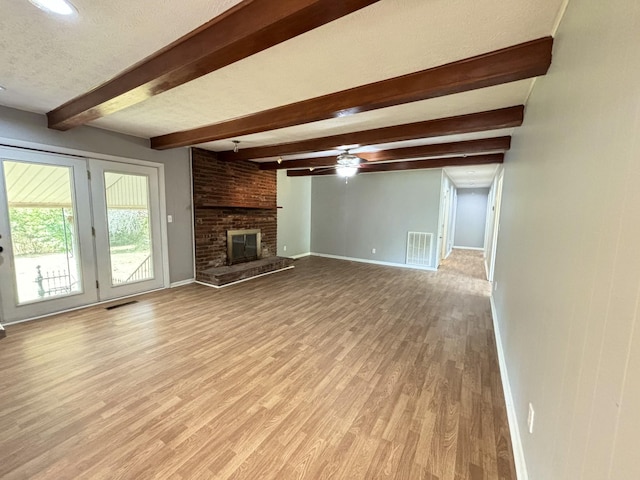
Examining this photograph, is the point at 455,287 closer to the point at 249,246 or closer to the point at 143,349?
the point at 249,246

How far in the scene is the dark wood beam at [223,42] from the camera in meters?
1.25

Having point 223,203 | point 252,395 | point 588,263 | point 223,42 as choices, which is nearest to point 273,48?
point 223,42

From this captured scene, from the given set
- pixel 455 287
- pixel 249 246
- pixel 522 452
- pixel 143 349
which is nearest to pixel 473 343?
pixel 522 452

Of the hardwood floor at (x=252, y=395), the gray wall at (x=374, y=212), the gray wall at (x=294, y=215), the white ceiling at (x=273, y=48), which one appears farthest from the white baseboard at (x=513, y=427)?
the gray wall at (x=294, y=215)

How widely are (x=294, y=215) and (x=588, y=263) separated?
711cm

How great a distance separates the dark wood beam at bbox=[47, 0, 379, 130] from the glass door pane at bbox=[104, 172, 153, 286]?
203cm

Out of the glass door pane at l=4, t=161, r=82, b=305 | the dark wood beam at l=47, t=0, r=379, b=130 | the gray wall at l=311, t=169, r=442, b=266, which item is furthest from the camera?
the gray wall at l=311, t=169, r=442, b=266

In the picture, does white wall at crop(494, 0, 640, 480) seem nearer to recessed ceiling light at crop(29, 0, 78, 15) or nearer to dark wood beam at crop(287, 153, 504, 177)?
recessed ceiling light at crop(29, 0, 78, 15)

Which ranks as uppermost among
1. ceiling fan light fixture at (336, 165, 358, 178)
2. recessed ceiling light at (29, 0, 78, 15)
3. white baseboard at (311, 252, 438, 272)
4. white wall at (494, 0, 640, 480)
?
recessed ceiling light at (29, 0, 78, 15)

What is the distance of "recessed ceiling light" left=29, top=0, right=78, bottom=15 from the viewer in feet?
4.48

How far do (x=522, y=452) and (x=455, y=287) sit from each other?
3.97 meters

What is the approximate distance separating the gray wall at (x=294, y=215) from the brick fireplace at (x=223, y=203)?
60 centimetres

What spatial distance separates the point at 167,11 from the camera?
1.45 metres

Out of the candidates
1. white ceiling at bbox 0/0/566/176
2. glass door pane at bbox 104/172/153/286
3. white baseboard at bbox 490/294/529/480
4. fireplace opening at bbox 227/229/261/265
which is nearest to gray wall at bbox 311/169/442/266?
fireplace opening at bbox 227/229/261/265
